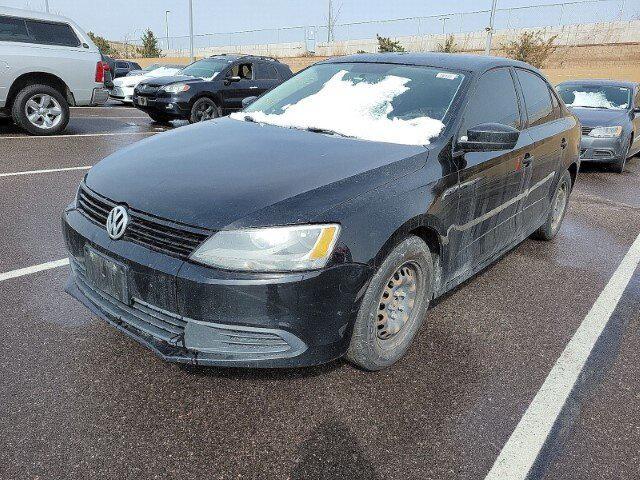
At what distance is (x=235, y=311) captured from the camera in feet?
6.94

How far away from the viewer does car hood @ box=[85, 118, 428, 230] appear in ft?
7.22

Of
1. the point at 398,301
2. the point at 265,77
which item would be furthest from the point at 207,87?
the point at 398,301

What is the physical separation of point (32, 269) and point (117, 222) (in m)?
1.79

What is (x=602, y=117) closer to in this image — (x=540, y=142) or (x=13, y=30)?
(x=540, y=142)

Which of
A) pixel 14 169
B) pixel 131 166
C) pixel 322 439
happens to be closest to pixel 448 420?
pixel 322 439

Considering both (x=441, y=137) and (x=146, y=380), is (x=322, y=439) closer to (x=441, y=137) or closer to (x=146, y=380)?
(x=146, y=380)

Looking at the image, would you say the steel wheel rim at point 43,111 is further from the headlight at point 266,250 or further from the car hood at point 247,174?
the headlight at point 266,250

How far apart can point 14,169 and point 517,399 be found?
21.6 feet

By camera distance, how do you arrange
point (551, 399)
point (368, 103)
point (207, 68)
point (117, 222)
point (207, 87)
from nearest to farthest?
point (117, 222) < point (551, 399) < point (368, 103) < point (207, 87) < point (207, 68)

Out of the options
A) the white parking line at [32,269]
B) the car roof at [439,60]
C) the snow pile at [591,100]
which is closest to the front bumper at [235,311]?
the white parking line at [32,269]

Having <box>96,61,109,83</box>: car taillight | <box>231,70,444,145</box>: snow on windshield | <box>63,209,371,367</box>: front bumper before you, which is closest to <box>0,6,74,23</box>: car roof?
<box>96,61,109,83</box>: car taillight

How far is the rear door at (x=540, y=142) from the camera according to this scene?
12.6 ft

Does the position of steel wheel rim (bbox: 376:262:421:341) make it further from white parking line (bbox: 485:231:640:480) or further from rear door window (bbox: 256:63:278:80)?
rear door window (bbox: 256:63:278:80)

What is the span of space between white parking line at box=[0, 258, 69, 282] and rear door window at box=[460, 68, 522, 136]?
2.95 m
